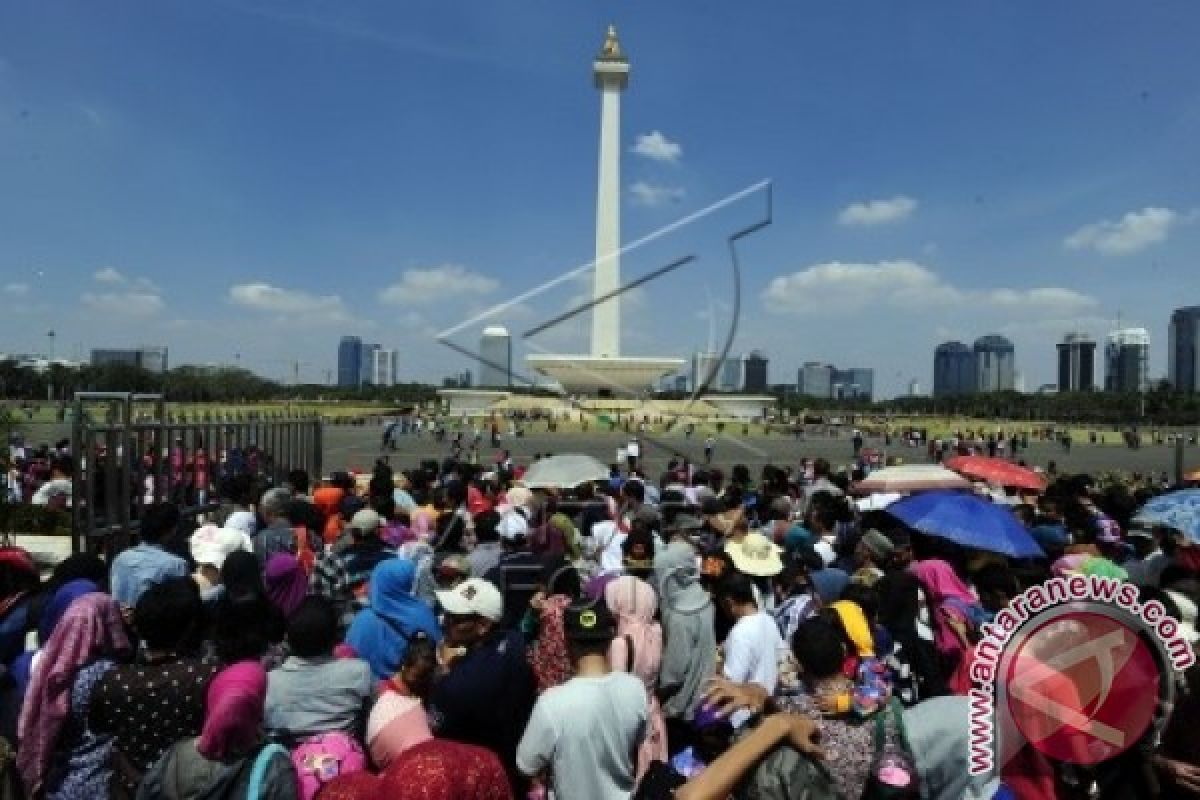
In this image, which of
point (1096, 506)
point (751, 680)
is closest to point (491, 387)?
point (1096, 506)

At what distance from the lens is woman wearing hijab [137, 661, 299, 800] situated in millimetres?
2727

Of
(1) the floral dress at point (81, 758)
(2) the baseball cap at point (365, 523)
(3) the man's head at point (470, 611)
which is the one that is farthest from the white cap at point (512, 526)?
(1) the floral dress at point (81, 758)

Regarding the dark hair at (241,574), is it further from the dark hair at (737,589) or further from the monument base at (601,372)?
the monument base at (601,372)

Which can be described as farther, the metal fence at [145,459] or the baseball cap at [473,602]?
the metal fence at [145,459]

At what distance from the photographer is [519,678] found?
3.44m

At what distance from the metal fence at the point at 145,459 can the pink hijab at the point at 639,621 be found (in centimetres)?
581

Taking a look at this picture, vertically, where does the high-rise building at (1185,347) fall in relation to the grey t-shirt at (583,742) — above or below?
above

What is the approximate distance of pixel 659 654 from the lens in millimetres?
4156

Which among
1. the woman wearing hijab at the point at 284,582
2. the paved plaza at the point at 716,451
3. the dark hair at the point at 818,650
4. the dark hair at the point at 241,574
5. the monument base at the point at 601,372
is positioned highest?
the monument base at the point at 601,372

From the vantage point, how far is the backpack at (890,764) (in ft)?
9.02

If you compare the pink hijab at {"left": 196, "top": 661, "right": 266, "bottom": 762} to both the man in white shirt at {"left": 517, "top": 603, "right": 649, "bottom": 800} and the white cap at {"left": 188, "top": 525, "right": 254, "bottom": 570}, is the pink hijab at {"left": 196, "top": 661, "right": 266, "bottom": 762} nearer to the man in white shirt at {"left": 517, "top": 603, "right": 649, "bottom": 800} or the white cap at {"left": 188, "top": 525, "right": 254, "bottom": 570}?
the man in white shirt at {"left": 517, "top": 603, "right": 649, "bottom": 800}

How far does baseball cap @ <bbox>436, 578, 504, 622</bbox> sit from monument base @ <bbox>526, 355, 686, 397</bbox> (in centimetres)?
6418

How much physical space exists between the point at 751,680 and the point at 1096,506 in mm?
7094

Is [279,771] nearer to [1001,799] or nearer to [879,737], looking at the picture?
[879,737]
